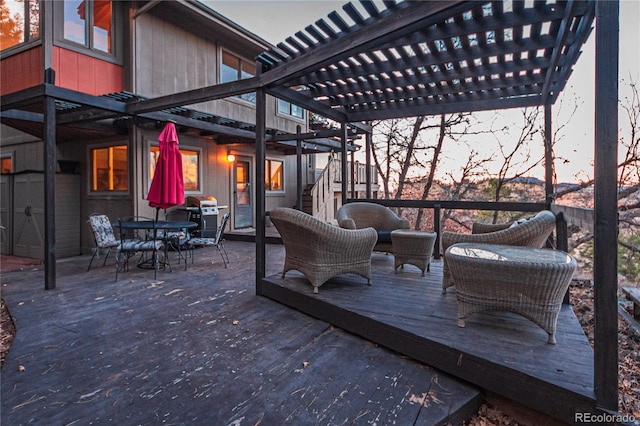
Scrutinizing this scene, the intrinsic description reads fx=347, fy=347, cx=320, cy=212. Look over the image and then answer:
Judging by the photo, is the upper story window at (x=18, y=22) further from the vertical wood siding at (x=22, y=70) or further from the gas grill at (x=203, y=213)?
the gas grill at (x=203, y=213)

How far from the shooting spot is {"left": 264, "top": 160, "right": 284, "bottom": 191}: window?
10523mm

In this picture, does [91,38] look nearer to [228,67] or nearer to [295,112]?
[228,67]

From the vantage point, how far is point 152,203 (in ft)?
17.1

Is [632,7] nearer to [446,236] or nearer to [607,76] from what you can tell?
[446,236]

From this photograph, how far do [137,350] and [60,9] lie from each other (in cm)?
638

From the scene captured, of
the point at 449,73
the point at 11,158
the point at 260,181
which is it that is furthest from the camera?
the point at 11,158

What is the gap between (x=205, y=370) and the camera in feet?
7.36

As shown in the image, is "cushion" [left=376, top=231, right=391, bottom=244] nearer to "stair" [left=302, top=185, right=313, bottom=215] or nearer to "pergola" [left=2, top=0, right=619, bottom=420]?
"pergola" [left=2, top=0, right=619, bottom=420]

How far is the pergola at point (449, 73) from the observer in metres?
1.65

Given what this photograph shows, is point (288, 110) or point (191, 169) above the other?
point (288, 110)

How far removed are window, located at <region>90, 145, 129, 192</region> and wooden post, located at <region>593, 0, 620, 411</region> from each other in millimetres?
→ 7274

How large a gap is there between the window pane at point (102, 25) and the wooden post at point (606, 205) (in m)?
7.62

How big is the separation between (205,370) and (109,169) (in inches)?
250

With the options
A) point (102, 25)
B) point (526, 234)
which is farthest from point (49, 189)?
point (526, 234)
